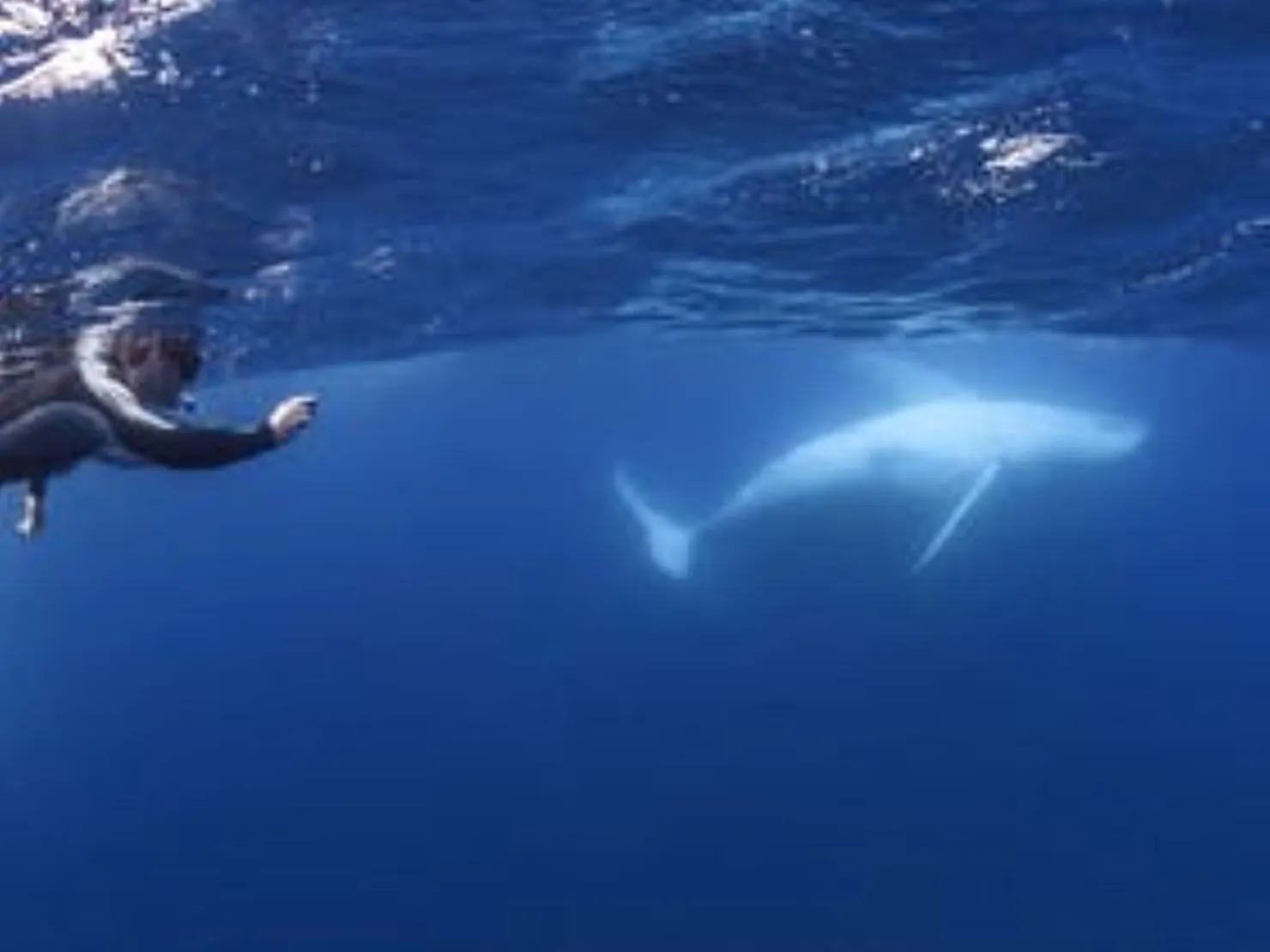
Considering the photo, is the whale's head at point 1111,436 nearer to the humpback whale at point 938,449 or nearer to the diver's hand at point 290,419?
the humpback whale at point 938,449

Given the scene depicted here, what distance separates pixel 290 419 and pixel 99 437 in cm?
85

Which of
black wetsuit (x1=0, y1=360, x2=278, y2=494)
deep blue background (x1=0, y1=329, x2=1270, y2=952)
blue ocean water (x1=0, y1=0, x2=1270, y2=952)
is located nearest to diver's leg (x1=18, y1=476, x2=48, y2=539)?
black wetsuit (x1=0, y1=360, x2=278, y2=494)

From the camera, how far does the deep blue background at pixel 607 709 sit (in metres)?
31.7

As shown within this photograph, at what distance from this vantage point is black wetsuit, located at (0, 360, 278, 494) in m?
8.23

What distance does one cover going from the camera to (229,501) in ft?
106

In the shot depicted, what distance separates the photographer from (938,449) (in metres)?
26.5

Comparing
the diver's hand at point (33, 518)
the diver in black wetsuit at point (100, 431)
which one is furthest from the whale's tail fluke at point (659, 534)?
the diver in black wetsuit at point (100, 431)

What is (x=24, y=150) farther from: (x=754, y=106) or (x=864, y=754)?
(x=864, y=754)

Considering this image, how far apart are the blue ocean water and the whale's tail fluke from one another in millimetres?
346

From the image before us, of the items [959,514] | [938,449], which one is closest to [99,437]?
[938,449]

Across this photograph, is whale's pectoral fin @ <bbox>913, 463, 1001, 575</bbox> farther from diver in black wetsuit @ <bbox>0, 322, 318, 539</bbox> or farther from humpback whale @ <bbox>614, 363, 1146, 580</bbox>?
diver in black wetsuit @ <bbox>0, 322, 318, 539</bbox>

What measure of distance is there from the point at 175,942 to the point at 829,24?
2401 centimetres

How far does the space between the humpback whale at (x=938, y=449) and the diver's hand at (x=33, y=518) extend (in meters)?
16.9

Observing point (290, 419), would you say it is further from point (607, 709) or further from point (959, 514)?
point (607, 709)
